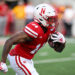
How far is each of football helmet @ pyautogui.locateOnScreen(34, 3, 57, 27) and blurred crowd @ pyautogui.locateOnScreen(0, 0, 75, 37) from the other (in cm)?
775

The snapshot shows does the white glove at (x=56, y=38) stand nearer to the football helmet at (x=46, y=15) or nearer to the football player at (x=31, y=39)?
the football player at (x=31, y=39)

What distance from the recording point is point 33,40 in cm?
427

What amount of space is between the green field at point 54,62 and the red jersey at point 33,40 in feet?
7.08

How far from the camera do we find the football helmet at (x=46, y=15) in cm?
427

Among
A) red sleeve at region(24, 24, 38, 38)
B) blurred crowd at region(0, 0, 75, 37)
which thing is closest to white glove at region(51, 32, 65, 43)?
red sleeve at region(24, 24, 38, 38)

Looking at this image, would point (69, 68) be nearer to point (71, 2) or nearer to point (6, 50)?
point (6, 50)

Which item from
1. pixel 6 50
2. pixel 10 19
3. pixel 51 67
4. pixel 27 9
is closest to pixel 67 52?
pixel 51 67

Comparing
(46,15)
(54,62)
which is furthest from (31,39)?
(54,62)

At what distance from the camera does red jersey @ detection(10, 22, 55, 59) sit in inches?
163

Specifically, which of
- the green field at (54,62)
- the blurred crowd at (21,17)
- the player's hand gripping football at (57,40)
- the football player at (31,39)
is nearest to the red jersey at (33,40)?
the football player at (31,39)

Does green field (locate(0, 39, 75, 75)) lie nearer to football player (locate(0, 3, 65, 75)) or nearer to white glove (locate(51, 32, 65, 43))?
white glove (locate(51, 32, 65, 43))

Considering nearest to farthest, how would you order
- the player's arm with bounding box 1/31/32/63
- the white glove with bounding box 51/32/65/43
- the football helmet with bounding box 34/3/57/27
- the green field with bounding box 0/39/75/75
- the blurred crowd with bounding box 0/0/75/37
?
the player's arm with bounding box 1/31/32/63, the football helmet with bounding box 34/3/57/27, the white glove with bounding box 51/32/65/43, the green field with bounding box 0/39/75/75, the blurred crowd with bounding box 0/0/75/37

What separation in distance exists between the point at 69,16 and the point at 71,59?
4.71 m

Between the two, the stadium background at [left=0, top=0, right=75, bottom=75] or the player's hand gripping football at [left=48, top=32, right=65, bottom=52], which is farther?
the stadium background at [left=0, top=0, right=75, bottom=75]
